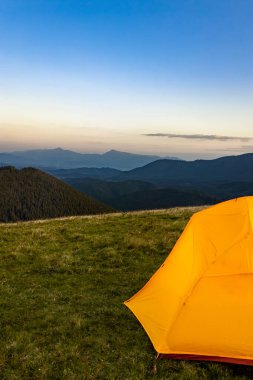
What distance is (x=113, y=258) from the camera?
59.0ft

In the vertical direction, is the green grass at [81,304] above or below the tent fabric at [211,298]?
below

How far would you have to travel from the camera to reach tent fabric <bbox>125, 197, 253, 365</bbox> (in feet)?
28.8

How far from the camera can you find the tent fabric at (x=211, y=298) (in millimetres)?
8781

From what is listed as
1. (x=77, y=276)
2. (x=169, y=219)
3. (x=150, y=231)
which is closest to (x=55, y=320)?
(x=77, y=276)

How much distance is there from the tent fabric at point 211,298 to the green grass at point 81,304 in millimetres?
502

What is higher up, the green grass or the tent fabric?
the tent fabric

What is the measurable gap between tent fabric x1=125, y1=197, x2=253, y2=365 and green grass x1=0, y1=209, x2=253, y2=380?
19.8 inches

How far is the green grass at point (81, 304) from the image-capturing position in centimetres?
884

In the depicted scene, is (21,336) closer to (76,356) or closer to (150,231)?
(76,356)

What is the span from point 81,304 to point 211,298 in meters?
5.57

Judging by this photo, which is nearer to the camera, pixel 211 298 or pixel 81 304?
pixel 211 298

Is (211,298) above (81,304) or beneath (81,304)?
above

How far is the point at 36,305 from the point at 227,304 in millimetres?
7136

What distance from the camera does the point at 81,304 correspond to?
42.4ft
